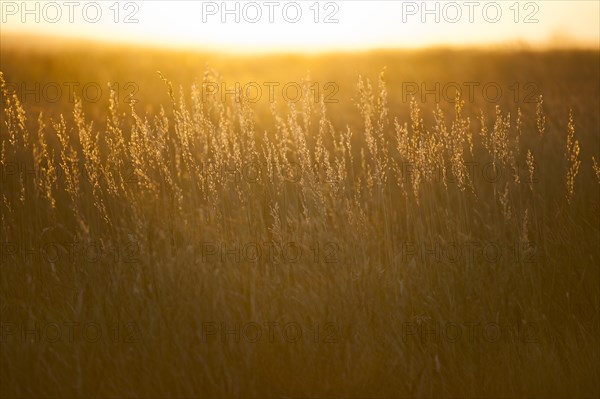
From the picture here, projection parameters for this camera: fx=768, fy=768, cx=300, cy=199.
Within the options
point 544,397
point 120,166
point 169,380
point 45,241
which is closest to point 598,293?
point 544,397

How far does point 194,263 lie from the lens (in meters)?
3.36

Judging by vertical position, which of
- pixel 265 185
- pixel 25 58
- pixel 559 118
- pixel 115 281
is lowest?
pixel 115 281

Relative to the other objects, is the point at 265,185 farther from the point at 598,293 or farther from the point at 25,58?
the point at 25,58

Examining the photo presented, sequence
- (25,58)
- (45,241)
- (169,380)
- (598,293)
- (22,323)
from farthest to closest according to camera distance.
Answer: (25,58) < (45,241) < (598,293) < (22,323) < (169,380)

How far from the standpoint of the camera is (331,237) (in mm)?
3646

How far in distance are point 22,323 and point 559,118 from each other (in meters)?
4.95

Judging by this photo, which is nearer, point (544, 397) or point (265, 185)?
point (544, 397)

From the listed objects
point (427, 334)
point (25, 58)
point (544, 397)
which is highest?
point (25, 58)

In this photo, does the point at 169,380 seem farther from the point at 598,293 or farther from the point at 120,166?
the point at 598,293

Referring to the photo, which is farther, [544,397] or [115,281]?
[115,281]

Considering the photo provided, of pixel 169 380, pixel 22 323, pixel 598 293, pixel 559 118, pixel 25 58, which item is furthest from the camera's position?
pixel 25 58

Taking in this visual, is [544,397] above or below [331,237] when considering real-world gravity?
below

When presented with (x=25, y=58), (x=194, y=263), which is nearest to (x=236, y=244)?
(x=194, y=263)

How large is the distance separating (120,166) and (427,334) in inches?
74.3
